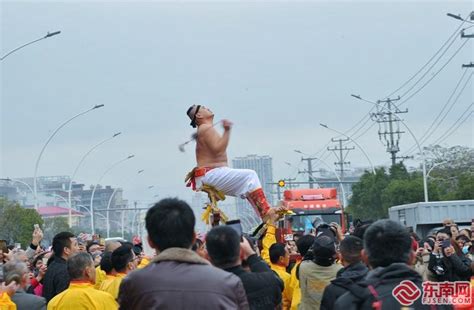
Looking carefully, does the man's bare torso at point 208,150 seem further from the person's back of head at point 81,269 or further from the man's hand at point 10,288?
the man's hand at point 10,288

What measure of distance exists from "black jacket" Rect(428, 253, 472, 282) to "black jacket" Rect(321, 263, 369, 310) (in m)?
2.90

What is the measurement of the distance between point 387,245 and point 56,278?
21.2ft

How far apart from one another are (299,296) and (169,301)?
18.2 ft

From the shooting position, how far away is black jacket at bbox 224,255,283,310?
8922 millimetres

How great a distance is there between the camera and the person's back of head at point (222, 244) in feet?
26.1

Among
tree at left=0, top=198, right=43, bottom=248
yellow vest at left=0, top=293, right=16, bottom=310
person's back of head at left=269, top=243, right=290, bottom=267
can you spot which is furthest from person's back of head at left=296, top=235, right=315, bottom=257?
tree at left=0, top=198, right=43, bottom=248

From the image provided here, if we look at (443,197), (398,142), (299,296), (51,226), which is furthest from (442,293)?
(51,226)

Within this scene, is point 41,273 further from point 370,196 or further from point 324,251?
point 370,196

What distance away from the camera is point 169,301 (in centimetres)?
633

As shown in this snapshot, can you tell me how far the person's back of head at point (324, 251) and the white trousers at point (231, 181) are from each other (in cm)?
162

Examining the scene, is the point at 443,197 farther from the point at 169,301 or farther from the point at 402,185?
the point at 169,301

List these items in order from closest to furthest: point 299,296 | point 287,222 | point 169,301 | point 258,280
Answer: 1. point 169,301
2. point 258,280
3. point 299,296
4. point 287,222

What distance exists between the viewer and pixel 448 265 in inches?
469

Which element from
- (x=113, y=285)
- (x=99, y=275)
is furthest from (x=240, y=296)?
(x=99, y=275)
